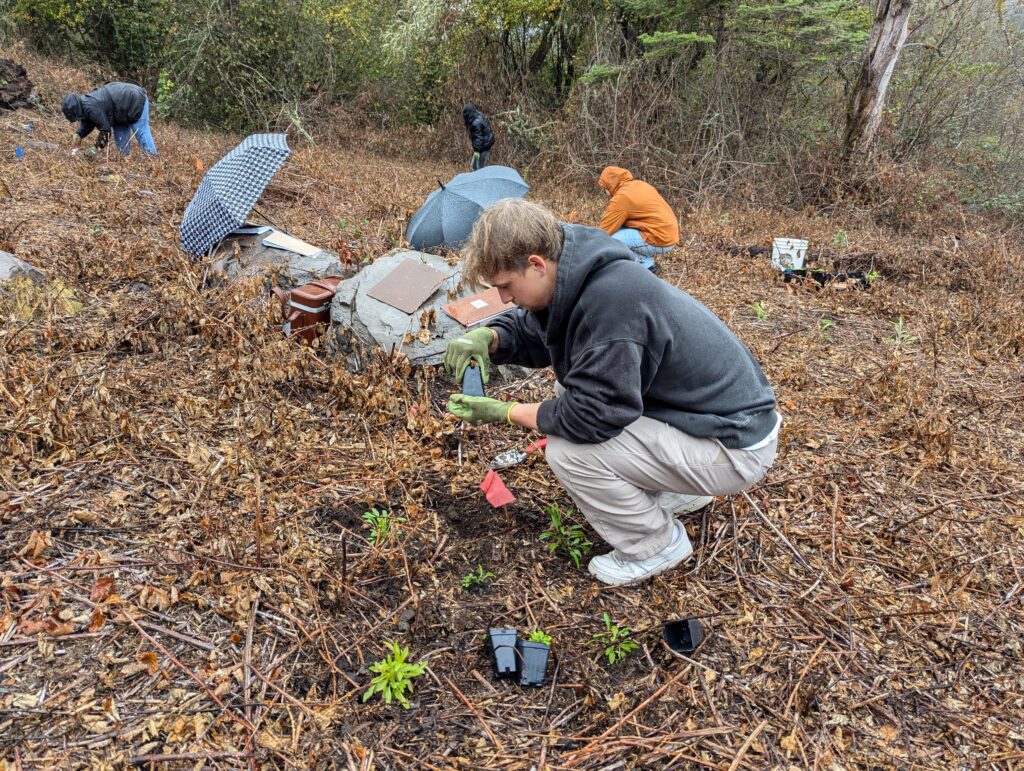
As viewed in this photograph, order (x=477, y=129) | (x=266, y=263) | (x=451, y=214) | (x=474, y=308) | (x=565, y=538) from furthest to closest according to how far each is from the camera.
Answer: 1. (x=477, y=129)
2. (x=451, y=214)
3. (x=266, y=263)
4. (x=474, y=308)
5. (x=565, y=538)

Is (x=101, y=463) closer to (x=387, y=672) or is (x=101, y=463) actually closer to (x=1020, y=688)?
(x=387, y=672)

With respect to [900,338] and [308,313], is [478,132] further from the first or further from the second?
[900,338]

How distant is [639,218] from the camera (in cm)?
583

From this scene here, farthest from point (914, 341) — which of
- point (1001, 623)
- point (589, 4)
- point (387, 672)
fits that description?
point (589, 4)

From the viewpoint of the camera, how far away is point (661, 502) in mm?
2664

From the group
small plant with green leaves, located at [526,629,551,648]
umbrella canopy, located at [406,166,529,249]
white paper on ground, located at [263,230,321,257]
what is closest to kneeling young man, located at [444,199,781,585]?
small plant with green leaves, located at [526,629,551,648]

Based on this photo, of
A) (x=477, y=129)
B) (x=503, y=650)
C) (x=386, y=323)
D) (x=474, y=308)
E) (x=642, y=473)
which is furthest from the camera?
(x=477, y=129)

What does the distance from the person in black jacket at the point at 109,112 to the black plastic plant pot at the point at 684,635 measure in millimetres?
8029

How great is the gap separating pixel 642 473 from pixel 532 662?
0.74 m

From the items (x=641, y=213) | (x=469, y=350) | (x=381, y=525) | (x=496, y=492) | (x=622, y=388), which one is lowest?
(x=381, y=525)

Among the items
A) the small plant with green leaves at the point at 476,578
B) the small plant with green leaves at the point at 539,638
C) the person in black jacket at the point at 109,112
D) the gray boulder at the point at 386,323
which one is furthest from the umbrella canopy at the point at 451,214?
the person in black jacket at the point at 109,112

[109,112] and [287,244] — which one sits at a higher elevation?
[109,112]

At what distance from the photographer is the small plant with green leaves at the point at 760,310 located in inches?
205

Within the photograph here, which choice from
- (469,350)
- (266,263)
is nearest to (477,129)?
(266,263)
